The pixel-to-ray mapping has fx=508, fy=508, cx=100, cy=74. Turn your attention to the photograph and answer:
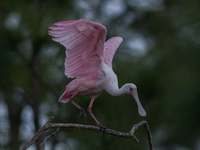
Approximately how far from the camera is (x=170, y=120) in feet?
16.3

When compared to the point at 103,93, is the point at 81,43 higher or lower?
higher

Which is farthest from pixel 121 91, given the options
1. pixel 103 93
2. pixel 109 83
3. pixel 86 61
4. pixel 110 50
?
pixel 103 93

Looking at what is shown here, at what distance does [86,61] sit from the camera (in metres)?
3.82

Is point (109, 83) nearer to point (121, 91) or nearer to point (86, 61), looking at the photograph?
point (121, 91)

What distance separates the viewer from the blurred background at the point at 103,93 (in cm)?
454

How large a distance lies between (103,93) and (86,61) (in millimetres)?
1077

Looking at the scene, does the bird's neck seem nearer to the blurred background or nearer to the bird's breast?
the bird's breast

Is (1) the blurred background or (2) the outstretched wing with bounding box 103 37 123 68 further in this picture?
(1) the blurred background

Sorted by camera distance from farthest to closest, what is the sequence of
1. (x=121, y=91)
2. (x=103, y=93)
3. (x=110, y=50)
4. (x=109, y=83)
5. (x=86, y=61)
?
(x=103, y=93)
(x=110, y=50)
(x=86, y=61)
(x=109, y=83)
(x=121, y=91)

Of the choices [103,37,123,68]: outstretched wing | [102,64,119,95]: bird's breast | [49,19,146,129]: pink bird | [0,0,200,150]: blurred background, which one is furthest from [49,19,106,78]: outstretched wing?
[0,0,200,150]: blurred background

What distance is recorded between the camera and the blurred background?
4.54 metres

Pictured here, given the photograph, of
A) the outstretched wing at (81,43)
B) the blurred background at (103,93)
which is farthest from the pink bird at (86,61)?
the blurred background at (103,93)

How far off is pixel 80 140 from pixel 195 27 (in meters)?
2.29

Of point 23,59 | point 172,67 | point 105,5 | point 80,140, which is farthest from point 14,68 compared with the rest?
point 105,5
